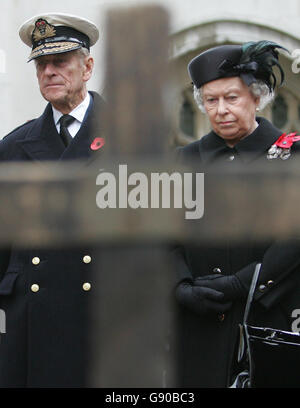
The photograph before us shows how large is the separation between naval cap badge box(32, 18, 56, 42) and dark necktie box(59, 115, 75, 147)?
8.6 inches

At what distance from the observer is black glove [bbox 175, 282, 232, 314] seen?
59.3 inches

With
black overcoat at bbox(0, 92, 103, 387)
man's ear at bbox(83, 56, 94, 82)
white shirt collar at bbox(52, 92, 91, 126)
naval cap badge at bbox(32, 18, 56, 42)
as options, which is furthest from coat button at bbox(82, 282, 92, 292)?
naval cap badge at bbox(32, 18, 56, 42)

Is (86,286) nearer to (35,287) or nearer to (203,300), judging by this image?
(35,287)

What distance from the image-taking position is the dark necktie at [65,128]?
152 centimetres

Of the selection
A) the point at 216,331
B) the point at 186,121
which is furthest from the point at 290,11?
the point at 216,331

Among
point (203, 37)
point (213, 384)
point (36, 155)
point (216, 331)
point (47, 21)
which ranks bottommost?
point (213, 384)

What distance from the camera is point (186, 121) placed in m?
3.88

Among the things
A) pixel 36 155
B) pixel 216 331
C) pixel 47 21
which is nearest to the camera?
pixel 36 155

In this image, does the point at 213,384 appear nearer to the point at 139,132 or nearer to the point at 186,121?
the point at 139,132

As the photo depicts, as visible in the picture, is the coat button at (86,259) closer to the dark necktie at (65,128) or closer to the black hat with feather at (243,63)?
the dark necktie at (65,128)

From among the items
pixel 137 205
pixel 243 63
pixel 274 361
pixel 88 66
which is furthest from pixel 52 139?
pixel 137 205

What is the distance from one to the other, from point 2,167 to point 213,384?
3.11ft

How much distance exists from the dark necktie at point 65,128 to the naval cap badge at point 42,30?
0.71 ft

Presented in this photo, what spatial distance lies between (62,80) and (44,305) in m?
0.48
